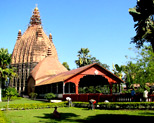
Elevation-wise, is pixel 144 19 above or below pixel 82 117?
above

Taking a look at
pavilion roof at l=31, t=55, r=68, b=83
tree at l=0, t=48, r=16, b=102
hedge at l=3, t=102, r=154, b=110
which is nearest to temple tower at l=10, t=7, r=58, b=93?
pavilion roof at l=31, t=55, r=68, b=83

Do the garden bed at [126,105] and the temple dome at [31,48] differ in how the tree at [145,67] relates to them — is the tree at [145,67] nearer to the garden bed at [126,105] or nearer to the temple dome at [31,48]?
the garden bed at [126,105]

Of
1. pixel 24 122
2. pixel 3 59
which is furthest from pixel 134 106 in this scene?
pixel 3 59

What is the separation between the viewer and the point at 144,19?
46.2ft

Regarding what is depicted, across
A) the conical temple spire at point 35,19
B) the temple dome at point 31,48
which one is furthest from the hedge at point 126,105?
the conical temple spire at point 35,19

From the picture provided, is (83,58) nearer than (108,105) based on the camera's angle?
No

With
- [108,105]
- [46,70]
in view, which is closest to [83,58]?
[46,70]

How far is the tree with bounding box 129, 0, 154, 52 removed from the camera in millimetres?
13461

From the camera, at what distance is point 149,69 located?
38.5 m

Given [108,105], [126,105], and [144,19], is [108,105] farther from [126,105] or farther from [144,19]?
[144,19]

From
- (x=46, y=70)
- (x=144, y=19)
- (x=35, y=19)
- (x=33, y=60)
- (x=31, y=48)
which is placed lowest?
(x=46, y=70)

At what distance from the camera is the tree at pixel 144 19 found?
1346 cm

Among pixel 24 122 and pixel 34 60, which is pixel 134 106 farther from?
pixel 34 60

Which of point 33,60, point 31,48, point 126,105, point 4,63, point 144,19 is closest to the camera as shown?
point 144,19
